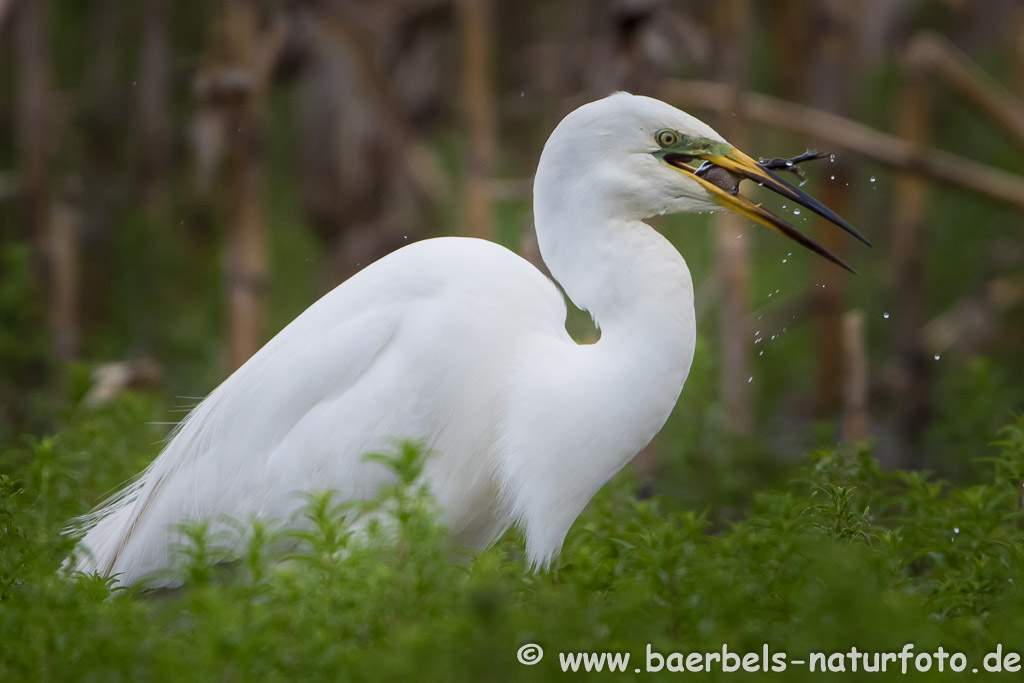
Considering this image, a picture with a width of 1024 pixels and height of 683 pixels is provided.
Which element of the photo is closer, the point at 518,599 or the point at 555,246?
the point at 518,599

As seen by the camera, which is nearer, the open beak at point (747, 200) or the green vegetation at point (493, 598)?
the green vegetation at point (493, 598)

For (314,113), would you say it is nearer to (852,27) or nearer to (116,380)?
(116,380)

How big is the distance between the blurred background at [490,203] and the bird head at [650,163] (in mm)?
549

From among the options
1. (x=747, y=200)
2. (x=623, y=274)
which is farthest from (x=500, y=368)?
(x=747, y=200)

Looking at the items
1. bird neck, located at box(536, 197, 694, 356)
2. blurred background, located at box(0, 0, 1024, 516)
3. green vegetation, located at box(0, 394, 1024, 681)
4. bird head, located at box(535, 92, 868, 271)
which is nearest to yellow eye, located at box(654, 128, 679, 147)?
→ bird head, located at box(535, 92, 868, 271)

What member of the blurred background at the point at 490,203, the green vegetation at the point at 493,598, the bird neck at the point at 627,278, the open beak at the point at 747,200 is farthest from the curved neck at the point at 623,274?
the blurred background at the point at 490,203

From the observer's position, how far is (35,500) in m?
2.85

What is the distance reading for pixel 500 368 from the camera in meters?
3.02

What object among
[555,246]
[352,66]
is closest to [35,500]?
[555,246]

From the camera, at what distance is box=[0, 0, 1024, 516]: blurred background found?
526 centimetres

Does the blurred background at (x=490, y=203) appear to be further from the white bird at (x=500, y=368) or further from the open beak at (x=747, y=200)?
the white bird at (x=500, y=368)

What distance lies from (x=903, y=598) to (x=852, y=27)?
551cm

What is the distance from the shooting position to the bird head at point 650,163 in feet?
9.39

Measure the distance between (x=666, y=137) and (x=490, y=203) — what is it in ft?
11.3
